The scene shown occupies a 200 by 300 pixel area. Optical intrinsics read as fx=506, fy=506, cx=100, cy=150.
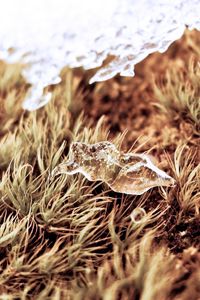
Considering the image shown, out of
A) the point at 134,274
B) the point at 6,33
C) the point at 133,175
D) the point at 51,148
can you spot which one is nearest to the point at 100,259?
the point at 134,274

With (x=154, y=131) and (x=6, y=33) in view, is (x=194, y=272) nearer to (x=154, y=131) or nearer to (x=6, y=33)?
(x=154, y=131)

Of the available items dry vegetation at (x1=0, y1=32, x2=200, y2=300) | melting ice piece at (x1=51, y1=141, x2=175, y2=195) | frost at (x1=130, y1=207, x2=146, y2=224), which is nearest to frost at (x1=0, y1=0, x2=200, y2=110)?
dry vegetation at (x1=0, y1=32, x2=200, y2=300)

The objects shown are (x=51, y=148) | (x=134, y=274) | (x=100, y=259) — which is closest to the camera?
(x=134, y=274)

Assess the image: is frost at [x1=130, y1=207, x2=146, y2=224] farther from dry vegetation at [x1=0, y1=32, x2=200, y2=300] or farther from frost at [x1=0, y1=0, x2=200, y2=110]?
frost at [x1=0, y1=0, x2=200, y2=110]

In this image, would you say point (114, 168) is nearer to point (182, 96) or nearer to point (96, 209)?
point (96, 209)

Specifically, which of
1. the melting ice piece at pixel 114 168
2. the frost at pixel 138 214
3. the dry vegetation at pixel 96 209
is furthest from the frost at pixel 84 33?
the frost at pixel 138 214
